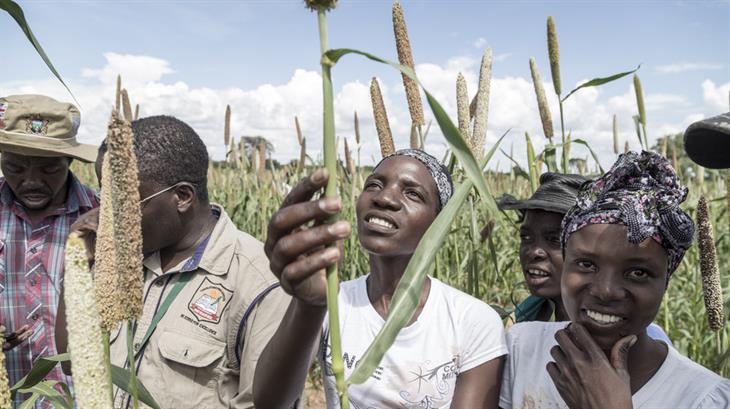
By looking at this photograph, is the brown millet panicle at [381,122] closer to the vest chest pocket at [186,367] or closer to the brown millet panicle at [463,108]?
the brown millet panicle at [463,108]

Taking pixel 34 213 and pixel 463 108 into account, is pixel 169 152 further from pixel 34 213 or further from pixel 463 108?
pixel 34 213

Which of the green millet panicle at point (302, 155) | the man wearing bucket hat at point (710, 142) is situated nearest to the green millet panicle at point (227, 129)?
the green millet panicle at point (302, 155)

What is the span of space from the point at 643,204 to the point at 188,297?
160 cm

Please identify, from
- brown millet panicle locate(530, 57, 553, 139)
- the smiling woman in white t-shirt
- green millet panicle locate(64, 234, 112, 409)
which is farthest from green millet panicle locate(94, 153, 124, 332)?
brown millet panicle locate(530, 57, 553, 139)

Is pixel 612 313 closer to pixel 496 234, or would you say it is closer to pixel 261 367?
pixel 261 367

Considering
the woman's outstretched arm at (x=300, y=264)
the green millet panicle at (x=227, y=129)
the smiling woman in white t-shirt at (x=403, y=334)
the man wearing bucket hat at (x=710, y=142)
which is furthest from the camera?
the green millet panicle at (x=227, y=129)

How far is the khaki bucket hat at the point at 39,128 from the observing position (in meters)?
2.94

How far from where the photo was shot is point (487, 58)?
8.67 ft

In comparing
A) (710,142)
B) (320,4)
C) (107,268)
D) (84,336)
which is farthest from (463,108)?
(84,336)

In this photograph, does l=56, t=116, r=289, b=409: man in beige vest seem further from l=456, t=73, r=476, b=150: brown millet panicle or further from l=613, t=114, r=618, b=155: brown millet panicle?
l=613, t=114, r=618, b=155: brown millet panicle

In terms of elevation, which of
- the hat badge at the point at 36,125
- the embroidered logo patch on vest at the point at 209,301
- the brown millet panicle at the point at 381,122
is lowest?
the embroidered logo patch on vest at the point at 209,301

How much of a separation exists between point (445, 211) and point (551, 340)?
1.06 m

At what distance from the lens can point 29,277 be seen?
300cm

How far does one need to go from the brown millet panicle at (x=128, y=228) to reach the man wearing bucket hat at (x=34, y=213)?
2.37 metres
